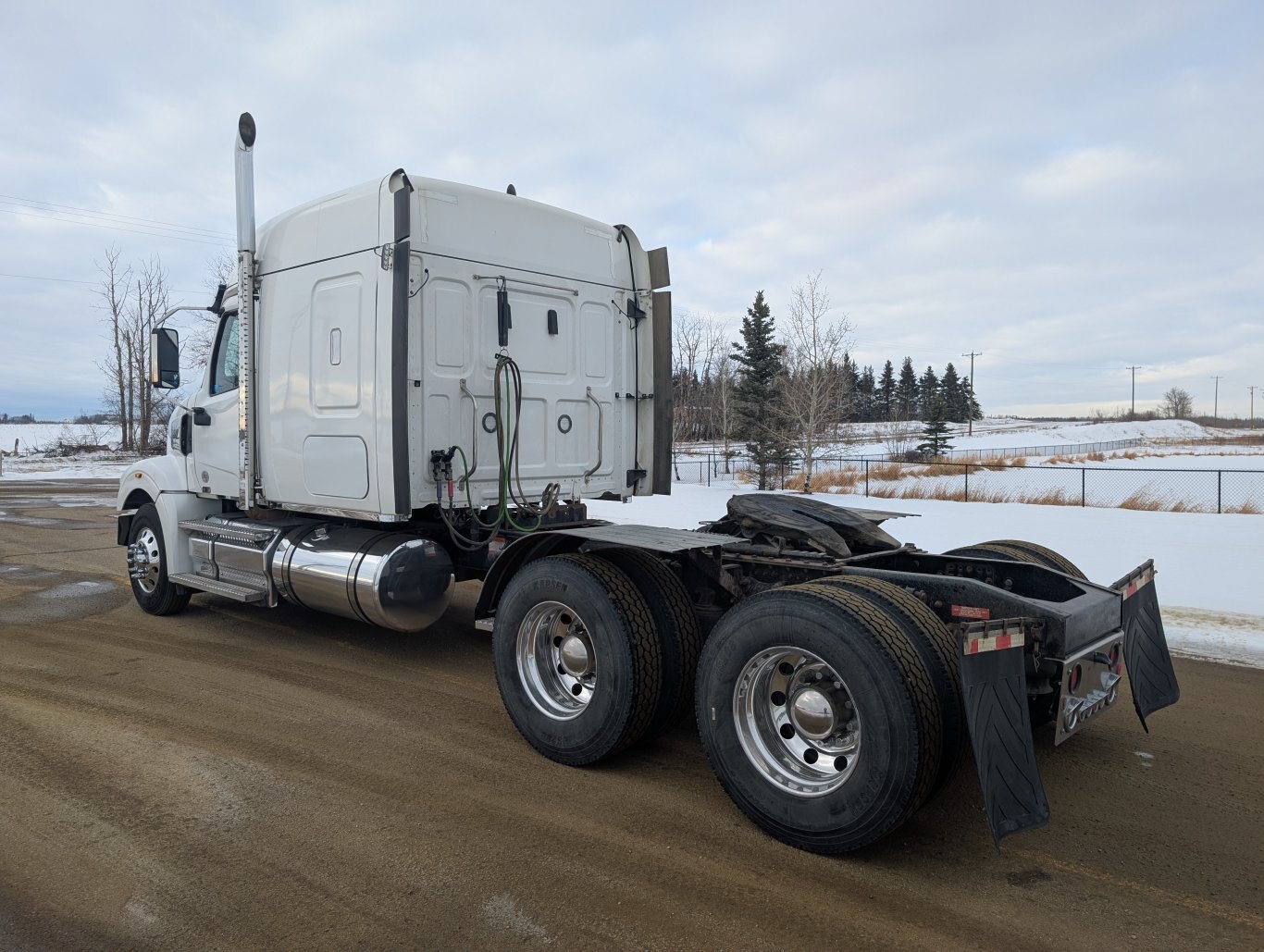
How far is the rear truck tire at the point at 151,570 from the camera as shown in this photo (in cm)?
763

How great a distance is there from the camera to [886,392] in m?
128

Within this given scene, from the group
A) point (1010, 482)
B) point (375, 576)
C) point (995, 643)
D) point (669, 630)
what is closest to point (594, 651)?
point (669, 630)

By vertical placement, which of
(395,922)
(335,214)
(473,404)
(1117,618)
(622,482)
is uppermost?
(335,214)

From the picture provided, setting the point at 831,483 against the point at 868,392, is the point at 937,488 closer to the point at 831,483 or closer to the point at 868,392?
the point at 831,483

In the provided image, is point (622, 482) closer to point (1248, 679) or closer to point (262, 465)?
point (262, 465)

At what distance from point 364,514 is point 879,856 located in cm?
393

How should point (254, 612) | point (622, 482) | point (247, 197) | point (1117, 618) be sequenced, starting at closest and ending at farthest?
point (1117, 618) < point (247, 197) < point (622, 482) < point (254, 612)

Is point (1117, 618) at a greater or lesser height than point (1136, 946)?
greater

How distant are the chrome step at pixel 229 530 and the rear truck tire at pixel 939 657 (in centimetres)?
482

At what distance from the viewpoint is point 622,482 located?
6.94 metres

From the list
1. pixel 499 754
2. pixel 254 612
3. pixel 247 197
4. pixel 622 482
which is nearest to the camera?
pixel 499 754

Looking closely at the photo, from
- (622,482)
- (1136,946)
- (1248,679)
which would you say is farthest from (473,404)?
(1248,679)

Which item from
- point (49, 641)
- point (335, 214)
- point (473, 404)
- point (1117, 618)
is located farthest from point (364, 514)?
point (1117, 618)

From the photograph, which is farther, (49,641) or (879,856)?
(49,641)
